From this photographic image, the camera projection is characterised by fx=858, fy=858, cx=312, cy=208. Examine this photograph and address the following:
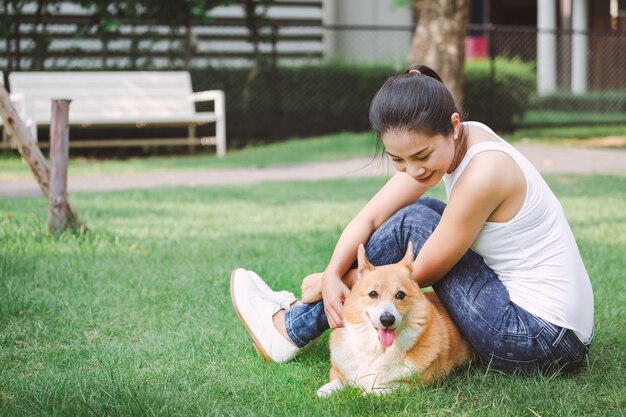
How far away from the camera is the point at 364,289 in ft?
9.36

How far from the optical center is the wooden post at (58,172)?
547 cm

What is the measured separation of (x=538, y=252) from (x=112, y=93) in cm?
1017

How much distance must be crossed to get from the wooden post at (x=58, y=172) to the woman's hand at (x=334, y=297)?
294cm

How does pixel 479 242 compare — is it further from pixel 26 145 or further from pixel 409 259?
pixel 26 145

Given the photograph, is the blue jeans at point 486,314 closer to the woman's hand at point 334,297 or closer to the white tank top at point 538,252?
the white tank top at point 538,252

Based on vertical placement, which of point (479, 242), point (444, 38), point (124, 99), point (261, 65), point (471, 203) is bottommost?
point (479, 242)

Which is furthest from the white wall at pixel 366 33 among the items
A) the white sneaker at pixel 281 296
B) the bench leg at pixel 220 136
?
the white sneaker at pixel 281 296

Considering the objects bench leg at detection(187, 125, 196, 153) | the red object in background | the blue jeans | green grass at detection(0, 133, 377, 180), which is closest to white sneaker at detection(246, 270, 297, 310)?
the blue jeans

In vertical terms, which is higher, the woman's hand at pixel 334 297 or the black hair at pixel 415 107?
the black hair at pixel 415 107

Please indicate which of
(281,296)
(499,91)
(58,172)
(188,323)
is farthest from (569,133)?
(281,296)

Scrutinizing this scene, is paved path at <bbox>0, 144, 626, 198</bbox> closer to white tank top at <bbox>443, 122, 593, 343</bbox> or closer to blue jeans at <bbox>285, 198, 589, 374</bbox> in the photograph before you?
blue jeans at <bbox>285, 198, 589, 374</bbox>

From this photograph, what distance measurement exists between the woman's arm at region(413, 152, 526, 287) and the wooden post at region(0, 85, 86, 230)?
332 centimetres

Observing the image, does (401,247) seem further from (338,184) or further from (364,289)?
(338,184)

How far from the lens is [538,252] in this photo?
2873mm
